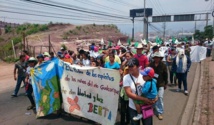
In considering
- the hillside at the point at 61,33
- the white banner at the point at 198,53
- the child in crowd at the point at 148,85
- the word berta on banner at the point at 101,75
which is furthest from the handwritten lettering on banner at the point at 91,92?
the hillside at the point at 61,33

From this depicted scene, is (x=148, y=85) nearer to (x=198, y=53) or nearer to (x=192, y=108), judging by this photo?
(x=192, y=108)

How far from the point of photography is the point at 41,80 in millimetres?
6082

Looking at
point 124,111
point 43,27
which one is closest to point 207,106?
point 124,111

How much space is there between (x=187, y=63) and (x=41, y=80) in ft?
17.8

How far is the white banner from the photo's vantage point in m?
20.7

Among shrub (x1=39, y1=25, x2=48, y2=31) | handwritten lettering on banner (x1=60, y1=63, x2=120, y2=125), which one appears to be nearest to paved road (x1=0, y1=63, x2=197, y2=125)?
handwritten lettering on banner (x1=60, y1=63, x2=120, y2=125)

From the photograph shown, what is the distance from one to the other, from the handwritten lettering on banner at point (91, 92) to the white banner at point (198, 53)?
1707 cm

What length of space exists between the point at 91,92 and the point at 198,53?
17696mm

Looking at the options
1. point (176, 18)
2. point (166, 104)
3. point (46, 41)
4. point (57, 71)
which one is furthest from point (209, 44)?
point (176, 18)

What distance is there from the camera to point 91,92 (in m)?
5.55

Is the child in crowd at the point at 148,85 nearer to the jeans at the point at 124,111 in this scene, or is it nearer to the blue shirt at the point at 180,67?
the jeans at the point at 124,111

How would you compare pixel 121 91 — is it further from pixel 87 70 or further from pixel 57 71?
pixel 57 71

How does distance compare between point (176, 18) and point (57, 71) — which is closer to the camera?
point (57, 71)

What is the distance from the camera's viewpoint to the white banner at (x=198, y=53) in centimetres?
2073
